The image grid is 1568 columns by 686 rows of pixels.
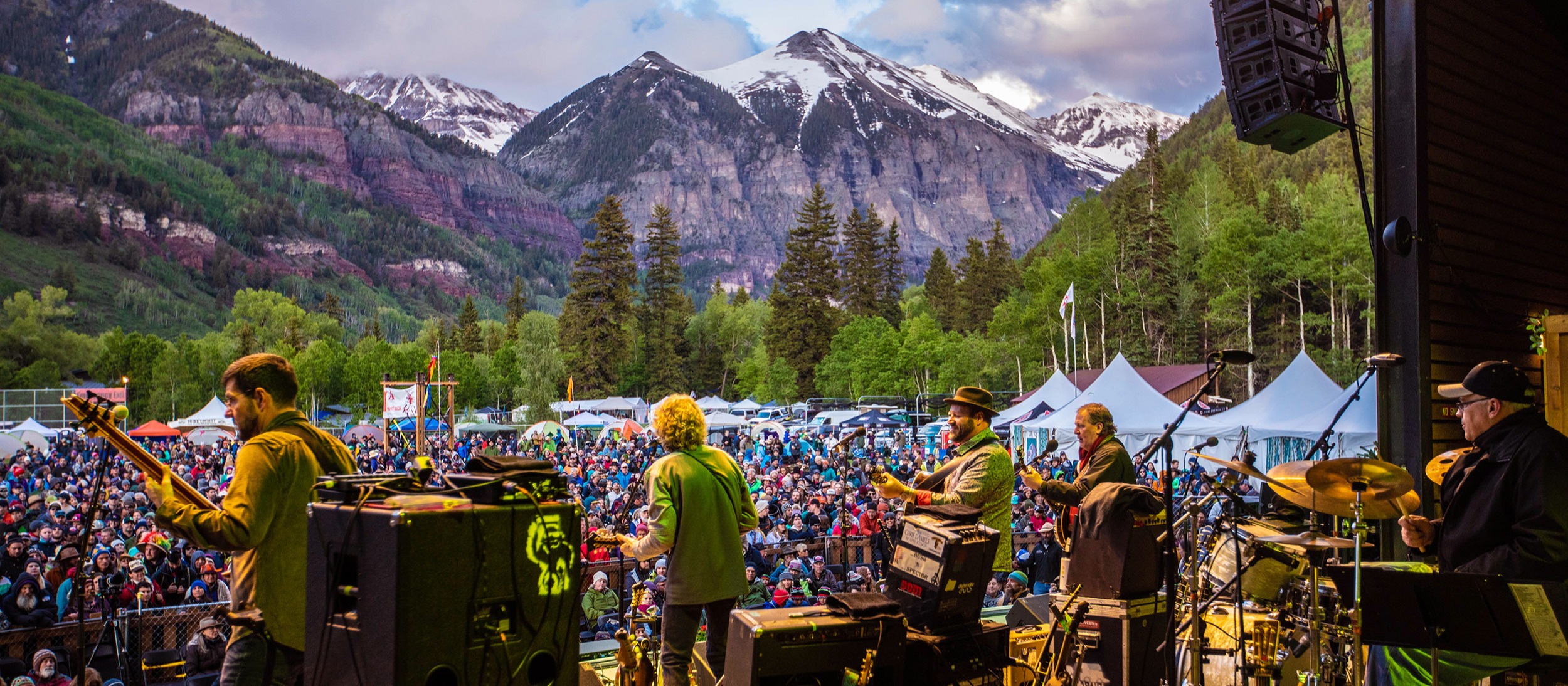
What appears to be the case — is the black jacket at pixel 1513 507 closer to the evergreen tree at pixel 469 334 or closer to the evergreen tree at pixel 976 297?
the evergreen tree at pixel 976 297

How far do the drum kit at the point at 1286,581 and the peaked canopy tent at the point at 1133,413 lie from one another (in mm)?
14479

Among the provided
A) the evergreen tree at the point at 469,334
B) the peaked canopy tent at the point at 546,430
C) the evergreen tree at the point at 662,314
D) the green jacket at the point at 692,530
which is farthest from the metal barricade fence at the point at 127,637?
the evergreen tree at the point at 469,334

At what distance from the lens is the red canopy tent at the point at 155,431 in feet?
105

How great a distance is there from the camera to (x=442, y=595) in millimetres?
2268

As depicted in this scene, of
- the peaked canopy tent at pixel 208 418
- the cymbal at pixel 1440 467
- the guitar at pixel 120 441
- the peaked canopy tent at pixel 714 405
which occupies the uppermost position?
the guitar at pixel 120 441

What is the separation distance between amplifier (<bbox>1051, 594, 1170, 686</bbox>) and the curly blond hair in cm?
179

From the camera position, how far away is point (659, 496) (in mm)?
3844

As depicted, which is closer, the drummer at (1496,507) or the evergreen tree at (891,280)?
the drummer at (1496,507)

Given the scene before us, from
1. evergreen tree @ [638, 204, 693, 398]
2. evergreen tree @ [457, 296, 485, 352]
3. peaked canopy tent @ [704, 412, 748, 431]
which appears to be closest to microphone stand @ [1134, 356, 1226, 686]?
peaked canopy tent @ [704, 412, 748, 431]

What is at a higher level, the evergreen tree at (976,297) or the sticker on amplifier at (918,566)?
the evergreen tree at (976,297)

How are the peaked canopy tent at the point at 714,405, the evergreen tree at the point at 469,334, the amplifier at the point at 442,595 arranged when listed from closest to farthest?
the amplifier at the point at 442,595
the peaked canopy tent at the point at 714,405
the evergreen tree at the point at 469,334

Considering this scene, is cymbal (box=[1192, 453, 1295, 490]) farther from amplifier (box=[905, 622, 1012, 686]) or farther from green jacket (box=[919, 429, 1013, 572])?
amplifier (box=[905, 622, 1012, 686])

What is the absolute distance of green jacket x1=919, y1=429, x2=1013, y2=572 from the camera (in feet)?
14.2

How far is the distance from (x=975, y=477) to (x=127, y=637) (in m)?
6.53
